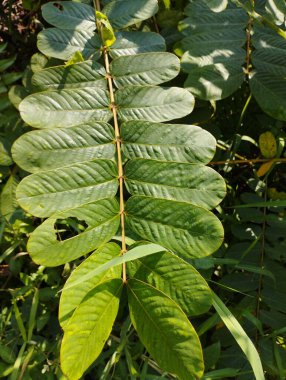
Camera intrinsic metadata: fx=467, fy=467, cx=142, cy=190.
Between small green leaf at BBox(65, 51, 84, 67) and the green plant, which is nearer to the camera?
the green plant

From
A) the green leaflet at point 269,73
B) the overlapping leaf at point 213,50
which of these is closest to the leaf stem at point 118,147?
the overlapping leaf at point 213,50

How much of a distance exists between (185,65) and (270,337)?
77 centimetres

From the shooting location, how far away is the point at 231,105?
5.30 ft

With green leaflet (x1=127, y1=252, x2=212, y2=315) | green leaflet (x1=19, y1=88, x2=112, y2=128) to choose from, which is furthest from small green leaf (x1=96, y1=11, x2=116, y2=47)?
green leaflet (x1=127, y1=252, x2=212, y2=315)

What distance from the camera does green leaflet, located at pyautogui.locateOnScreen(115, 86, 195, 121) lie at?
1.06 metres

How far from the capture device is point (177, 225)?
2.65ft

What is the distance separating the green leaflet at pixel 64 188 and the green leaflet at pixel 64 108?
172mm

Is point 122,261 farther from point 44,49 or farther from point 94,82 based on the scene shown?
point 44,49

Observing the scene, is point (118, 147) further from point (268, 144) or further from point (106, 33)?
point (268, 144)

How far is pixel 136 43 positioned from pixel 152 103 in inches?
11.6

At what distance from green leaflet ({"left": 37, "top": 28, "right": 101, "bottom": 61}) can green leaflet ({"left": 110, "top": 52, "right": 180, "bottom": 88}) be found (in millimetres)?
122

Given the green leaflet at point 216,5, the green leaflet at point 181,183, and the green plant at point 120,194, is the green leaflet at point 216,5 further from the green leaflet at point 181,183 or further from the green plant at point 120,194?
the green leaflet at point 181,183

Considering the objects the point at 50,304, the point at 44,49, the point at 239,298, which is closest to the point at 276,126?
the point at 239,298

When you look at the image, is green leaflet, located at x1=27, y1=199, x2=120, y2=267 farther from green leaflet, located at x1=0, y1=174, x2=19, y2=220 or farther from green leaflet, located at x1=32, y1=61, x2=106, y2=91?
green leaflet, located at x1=0, y1=174, x2=19, y2=220
